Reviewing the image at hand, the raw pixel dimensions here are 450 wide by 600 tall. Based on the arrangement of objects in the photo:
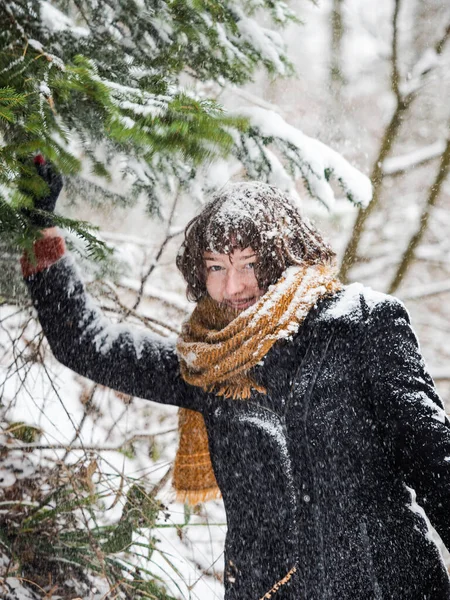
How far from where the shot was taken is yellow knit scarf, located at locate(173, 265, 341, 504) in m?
1.67

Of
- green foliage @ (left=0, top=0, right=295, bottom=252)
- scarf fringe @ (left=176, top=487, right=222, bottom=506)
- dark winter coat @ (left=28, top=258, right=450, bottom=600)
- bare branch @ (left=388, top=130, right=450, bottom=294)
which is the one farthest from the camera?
bare branch @ (left=388, top=130, right=450, bottom=294)

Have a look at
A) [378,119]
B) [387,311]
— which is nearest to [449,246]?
[378,119]

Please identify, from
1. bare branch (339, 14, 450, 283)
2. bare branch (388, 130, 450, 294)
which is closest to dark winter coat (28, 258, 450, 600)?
bare branch (339, 14, 450, 283)

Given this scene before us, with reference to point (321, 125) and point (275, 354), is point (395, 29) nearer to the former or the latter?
point (321, 125)

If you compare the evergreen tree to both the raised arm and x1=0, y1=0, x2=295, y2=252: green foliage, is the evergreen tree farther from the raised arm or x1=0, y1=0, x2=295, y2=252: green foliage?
the raised arm

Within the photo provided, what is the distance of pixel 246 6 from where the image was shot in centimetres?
247

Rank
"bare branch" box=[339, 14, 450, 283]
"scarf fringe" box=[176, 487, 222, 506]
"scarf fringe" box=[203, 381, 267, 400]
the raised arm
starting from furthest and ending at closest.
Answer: "bare branch" box=[339, 14, 450, 283] → "scarf fringe" box=[176, 487, 222, 506] → the raised arm → "scarf fringe" box=[203, 381, 267, 400]

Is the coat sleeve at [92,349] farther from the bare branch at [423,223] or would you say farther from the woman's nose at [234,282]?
the bare branch at [423,223]

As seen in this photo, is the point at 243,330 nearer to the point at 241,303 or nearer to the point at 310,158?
the point at 241,303

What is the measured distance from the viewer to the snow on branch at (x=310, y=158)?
2279 millimetres

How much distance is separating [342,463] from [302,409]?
0.21 metres

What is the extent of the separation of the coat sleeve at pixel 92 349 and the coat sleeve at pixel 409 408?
2.56ft

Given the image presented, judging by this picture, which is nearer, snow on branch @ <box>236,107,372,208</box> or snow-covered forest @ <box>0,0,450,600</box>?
snow-covered forest @ <box>0,0,450,600</box>

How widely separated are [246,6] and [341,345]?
1.81 m
